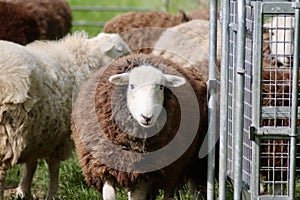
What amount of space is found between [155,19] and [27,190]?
329cm

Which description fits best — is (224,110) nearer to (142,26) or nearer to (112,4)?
(142,26)

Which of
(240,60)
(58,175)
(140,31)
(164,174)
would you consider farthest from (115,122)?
(140,31)

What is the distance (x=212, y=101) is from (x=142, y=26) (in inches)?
161

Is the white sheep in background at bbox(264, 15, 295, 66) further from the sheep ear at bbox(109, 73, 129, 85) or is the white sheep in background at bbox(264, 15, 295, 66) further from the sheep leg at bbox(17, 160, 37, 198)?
the sheep leg at bbox(17, 160, 37, 198)

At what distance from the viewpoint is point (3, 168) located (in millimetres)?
5965

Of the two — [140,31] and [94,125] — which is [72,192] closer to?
[94,125]

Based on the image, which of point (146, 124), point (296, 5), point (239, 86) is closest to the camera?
point (296, 5)

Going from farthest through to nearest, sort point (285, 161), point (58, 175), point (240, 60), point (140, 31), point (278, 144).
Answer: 1. point (140, 31)
2. point (58, 175)
3. point (285, 161)
4. point (278, 144)
5. point (240, 60)

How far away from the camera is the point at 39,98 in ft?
19.7

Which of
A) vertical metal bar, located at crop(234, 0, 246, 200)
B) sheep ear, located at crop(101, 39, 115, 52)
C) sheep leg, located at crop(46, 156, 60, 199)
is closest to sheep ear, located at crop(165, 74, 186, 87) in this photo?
vertical metal bar, located at crop(234, 0, 246, 200)

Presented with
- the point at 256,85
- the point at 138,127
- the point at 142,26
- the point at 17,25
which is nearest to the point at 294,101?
the point at 256,85

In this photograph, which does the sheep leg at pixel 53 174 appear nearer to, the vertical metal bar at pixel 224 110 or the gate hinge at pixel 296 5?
the vertical metal bar at pixel 224 110

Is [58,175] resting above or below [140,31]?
below

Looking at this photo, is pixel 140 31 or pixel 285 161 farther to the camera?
pixel 140 31
